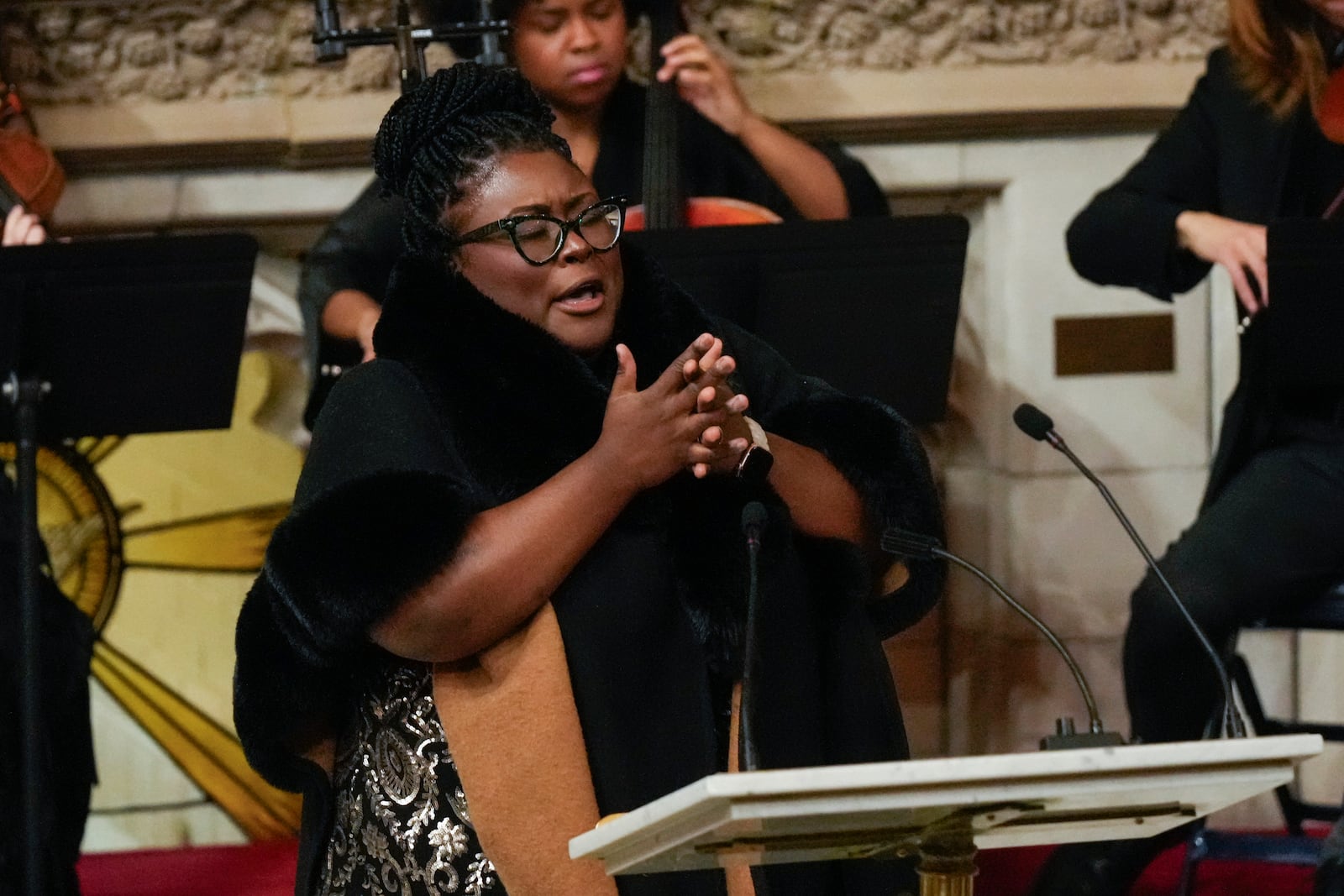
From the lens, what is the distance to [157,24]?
3.65 meters

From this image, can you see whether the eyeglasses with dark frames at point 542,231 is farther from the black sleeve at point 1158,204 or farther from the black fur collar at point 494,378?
the black sleeve at point 1158,204

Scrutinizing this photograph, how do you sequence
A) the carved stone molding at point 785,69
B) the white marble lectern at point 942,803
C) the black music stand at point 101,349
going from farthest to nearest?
1. the carved stone molding at point 785,69
2. the black music stand at point 101,349
3. the white marble lectern at point 942,803

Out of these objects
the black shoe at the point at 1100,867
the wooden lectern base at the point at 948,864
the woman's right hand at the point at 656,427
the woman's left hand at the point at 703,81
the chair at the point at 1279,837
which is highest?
the woman's left hand at the point at 703,81

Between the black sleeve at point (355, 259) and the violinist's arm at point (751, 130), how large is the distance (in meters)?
0.56

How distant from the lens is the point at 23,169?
292cm

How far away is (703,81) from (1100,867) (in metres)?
1.42

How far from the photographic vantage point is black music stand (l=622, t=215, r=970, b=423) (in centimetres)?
256

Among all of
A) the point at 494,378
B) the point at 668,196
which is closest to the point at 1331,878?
the point at 494,378

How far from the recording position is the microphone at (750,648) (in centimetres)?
160

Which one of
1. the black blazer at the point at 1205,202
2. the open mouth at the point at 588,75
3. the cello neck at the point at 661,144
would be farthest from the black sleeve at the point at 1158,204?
the open mouth at the point at 588,75

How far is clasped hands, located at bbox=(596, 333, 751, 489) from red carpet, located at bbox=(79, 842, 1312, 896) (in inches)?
60.1

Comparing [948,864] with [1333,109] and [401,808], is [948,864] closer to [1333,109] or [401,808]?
[401,808]

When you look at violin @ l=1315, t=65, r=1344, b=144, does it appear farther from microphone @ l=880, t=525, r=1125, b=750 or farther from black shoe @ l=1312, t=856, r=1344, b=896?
microphone @ l=880, t=525, r=1125, b=750

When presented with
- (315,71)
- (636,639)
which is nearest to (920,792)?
(636,639)
